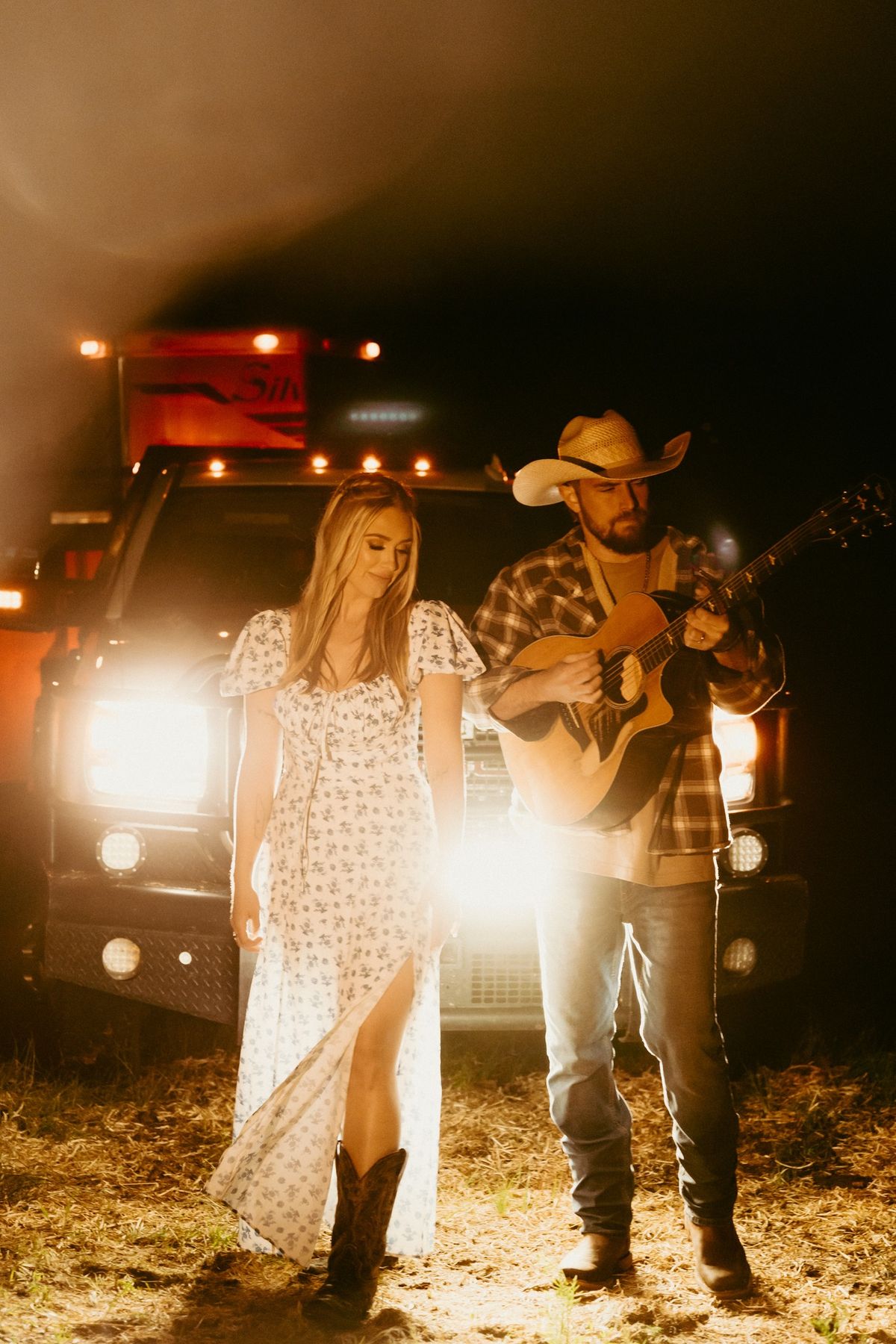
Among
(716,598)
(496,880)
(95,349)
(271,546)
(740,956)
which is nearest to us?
(716,598)

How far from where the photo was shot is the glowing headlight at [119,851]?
4.48 meters

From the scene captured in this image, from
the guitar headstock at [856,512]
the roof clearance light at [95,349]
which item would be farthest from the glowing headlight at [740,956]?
the roof clearance light at [95,349]

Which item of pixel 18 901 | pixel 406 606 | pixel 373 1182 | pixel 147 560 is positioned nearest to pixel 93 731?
pixel 147 560

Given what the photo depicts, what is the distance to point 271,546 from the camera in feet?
18.5

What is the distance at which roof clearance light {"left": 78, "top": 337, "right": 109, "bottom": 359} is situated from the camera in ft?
29.6

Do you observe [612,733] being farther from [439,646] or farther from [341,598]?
[341,598]

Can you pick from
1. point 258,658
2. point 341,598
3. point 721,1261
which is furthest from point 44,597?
point 721,1261

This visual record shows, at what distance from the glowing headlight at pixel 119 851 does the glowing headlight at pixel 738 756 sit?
1.91 metres

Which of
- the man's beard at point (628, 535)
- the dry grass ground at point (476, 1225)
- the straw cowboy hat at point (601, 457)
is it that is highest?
the straw cowboy hat at point (601, 457)

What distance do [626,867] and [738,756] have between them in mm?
1219

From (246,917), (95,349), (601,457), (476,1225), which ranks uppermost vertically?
(95,349)

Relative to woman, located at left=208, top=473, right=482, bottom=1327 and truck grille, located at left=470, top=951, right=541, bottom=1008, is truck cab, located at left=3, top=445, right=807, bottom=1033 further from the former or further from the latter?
woman, located at left=208, top=473, right=482, bottom=1327

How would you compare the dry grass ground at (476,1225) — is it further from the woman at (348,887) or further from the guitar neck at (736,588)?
the guitar neck at (736,588)

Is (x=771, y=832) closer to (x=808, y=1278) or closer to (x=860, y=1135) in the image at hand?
(x=860, y=1135)
